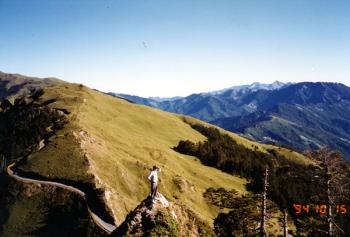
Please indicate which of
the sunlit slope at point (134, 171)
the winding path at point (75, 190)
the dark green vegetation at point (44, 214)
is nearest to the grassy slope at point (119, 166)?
the sunlit slope at point (134, 171)

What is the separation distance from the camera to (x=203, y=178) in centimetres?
14025

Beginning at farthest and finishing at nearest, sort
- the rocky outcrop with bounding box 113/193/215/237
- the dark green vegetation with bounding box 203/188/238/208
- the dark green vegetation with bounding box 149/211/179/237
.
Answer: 1. the dark green vegetation with bounding box 203/188/238/208
2. the rocky outcrop with bounding box 113/193/215/237
3. the dark green vegetation with bounding box 149/211/179/237

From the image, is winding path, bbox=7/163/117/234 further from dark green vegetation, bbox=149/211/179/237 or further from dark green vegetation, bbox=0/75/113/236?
dark green vegetation, bbox=149/211/179/237

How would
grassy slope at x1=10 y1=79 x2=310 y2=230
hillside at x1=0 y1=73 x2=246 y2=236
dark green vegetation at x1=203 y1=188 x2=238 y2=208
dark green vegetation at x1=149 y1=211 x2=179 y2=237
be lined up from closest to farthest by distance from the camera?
dark green vegetation at x1=149 y1=211 x2=179 y2=237 → hillside at x1=0 y1=73 x2=246 y2=236 → grassy slope at x1=10 y1=79 x2=310 y2=230 → dark green vegetation at x1=203 y1=188 x2=238 y2=208

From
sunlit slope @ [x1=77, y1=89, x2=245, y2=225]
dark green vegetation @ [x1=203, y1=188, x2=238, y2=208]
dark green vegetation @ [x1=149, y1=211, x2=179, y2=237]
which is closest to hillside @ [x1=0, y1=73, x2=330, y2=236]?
sunlit slope @ [x1=77, y1=89, x2=245, y2=225]

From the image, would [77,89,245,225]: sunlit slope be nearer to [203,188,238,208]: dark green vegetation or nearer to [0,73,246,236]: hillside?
[0,73,246,236]: hillside

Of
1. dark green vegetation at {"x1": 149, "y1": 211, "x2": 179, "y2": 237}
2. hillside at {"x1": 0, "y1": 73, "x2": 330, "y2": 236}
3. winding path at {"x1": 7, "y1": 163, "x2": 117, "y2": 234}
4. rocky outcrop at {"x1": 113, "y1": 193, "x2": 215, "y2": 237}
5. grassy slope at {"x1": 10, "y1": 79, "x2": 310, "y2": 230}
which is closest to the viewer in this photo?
dark green vegetation at {"x1": 149, "y1": 211, "x2": 179, "y2": 237}

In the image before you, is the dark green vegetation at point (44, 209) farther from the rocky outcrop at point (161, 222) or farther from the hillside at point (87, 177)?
the rocky outcrop at point (161, 222)

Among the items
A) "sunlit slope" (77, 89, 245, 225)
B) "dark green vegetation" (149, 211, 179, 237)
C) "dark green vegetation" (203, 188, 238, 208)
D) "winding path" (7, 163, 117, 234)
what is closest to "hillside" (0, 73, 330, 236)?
"sunlit slope" (77, 89, 245, 225)

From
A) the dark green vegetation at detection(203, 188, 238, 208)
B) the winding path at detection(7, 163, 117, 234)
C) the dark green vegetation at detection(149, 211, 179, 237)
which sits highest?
the dark green vegetation at detection(149, 211, 179, 237)

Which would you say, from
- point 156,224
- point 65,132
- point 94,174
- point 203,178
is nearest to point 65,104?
point 65,132

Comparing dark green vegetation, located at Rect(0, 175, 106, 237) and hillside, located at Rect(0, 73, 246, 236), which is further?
hillside, located at Rect(0, 73, 246, 236)

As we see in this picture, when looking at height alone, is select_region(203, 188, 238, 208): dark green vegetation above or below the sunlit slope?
below

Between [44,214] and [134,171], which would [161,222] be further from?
[134,171]
